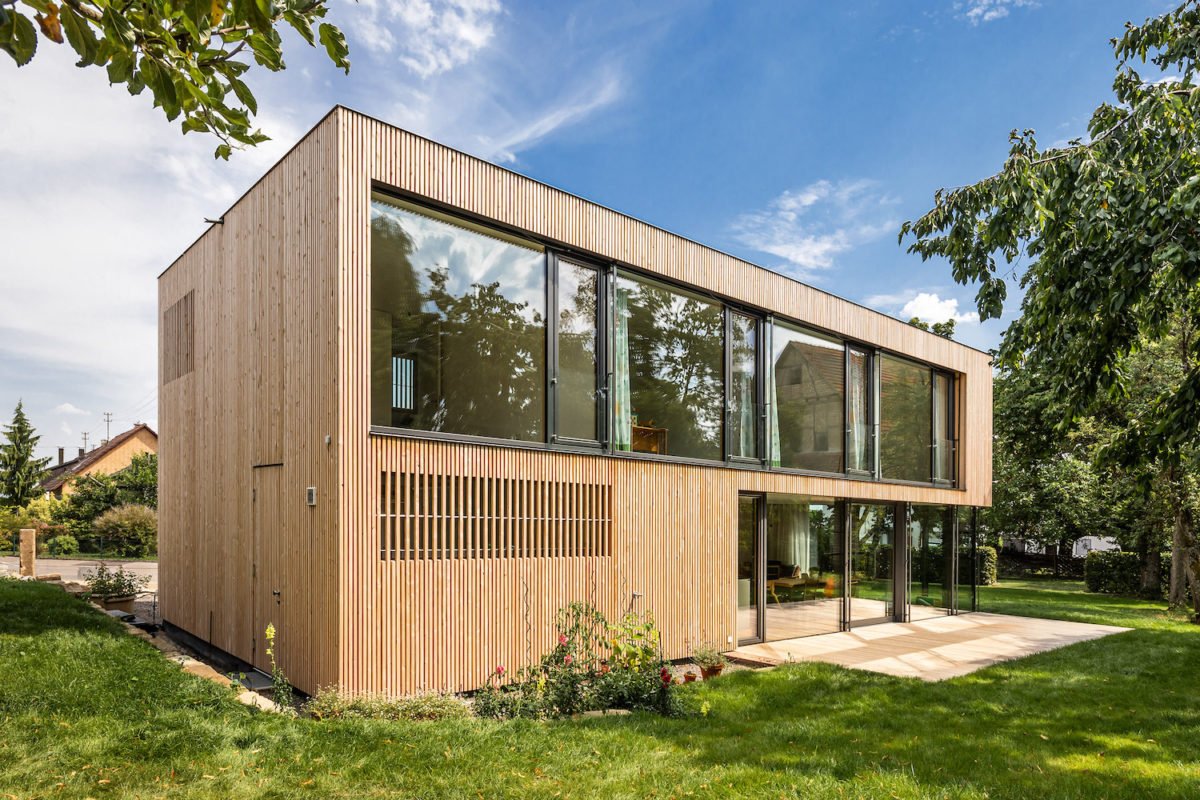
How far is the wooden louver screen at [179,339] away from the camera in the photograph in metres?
10.8

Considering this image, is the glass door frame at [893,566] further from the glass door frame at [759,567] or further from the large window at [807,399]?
the glass door frame at [759,567]

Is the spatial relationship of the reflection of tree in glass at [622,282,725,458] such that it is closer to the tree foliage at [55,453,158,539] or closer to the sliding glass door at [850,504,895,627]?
the sliding glass door at [850,504,895,627]

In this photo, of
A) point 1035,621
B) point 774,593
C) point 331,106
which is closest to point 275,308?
point 331,106

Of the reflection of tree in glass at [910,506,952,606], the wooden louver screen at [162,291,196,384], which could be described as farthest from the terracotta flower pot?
the reflection of tree in glass at [910,506,952,606]

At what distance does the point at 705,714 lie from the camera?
6699 mm

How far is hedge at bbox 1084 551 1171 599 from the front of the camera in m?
23.0

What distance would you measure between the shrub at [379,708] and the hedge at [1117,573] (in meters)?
23.5

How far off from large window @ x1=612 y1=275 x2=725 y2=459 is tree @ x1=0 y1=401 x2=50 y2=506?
128 feet

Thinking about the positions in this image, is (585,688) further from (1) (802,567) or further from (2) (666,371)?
(1) (802,567)

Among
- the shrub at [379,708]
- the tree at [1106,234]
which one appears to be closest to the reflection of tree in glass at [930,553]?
the tree at [1106,234]

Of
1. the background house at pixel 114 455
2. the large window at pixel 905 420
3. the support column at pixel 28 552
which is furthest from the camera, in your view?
the background house at pixel 114 455

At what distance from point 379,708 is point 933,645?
8.62m

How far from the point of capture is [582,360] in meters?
8.87

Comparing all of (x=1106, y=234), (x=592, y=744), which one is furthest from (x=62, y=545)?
(x=1106, y=234)
